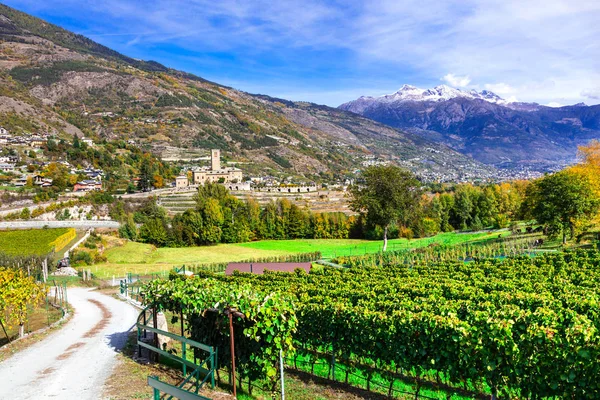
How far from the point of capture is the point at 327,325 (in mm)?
13609

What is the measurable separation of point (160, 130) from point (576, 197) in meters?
172

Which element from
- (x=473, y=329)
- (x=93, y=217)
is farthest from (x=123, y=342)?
(x=93, y=217)

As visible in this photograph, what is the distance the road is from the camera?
6838 cm

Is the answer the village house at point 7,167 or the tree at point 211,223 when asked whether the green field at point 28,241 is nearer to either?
the tree at point 211,223

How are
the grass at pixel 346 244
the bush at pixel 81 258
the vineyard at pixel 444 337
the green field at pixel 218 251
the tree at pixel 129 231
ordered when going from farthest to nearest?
the tree at pixel 129 231
the grass at pixel 346 244
the bush at pixel 81 258
the green field at pixel 218 251
the vineyard at pixel 444 337

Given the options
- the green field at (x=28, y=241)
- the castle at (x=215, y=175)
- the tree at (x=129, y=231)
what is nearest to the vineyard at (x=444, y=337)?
the green field at (x=28, y=241)

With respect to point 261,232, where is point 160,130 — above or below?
above

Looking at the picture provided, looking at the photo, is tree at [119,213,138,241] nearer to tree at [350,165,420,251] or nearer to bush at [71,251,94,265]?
bush at [71,251,94,265]

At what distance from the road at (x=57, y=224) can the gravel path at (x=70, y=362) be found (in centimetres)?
5694

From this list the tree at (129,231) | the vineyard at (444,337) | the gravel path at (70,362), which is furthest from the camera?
the tree at (129,231)

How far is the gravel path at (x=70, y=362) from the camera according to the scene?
10.5 metres

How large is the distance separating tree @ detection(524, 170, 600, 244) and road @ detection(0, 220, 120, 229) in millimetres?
70990

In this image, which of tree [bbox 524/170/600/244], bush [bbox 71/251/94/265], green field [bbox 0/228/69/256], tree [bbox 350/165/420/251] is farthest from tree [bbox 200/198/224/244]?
tree [bbox 524/170/600/244]

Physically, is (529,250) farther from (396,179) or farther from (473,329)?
(473,329)
